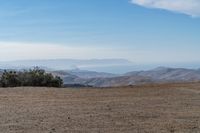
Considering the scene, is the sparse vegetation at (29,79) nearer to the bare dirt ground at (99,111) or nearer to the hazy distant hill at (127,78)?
the bare dirt ground at (99,111)

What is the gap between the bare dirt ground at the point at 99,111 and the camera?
1558 centimetres

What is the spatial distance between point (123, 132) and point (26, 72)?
25.4m

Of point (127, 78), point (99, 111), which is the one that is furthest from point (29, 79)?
point (127, 78)

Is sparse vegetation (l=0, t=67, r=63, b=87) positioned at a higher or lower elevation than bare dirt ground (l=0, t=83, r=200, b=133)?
higher

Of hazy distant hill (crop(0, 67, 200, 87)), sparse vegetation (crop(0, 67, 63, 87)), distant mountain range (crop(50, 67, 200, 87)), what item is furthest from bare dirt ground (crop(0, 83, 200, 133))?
distant mountain range (crop(50, 67, 200, 87))

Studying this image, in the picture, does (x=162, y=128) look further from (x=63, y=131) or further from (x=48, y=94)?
(x=48, y=94)

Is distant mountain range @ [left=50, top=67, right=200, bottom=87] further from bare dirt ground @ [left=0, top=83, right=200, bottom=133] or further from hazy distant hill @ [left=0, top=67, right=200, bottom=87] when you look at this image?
bare dirt ground @ [left=0, top=83, right=200, bottom=133]

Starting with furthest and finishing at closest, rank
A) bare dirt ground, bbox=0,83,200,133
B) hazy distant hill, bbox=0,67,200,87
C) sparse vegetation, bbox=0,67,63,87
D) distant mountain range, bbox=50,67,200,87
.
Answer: distant mountain range, bbox=50,67,200,87 → hazy distant hill, bbox=0,67,200,87 → sparse vegetation, bbox=0,67,63,87 → bare dirt ground, bbox=0,83,200,133

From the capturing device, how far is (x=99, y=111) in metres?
19.6

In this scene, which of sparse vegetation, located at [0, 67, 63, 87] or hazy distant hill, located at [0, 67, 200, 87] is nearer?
sparse vegetation, located at [0, 67, 63, 87]

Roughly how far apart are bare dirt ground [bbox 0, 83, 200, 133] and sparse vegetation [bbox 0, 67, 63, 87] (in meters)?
9.09

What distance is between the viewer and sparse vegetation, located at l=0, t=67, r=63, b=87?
3829cm

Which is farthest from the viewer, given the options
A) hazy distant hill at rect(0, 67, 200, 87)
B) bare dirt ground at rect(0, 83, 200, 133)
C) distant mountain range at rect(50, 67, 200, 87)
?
distant mountain range at rect(50, 67, 200, 87)

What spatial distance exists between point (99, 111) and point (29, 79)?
1945 cm
